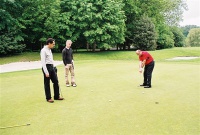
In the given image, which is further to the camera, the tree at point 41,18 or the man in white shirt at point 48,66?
the tree at point 41,18

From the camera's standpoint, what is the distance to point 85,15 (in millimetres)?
32281

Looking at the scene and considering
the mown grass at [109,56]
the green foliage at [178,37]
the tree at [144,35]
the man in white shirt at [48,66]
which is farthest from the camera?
the green foliage at [178,37]

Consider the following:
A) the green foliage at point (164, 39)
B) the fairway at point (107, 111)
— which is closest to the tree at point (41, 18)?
the green foliage at point (164, 39)

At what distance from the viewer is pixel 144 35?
40969 millimetres

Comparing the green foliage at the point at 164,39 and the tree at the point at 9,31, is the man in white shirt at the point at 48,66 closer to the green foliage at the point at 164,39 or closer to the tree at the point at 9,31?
the tree at the point at 9,31

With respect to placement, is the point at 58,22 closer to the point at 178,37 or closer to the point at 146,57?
the point at 146,57

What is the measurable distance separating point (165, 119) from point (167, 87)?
453cm

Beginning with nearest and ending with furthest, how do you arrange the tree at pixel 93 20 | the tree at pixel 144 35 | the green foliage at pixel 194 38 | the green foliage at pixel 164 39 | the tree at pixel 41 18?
the tree at pixel 41 18 → the tree at pixel 93 20 → the tree at pixel 144 35 → the green foliage at pixel 164 39 → the green foliage at pixel 194 38

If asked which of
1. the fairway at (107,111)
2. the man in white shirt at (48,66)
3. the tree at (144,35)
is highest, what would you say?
the tree at (144,35)

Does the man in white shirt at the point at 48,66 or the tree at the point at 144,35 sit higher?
the tree at the point at 144,35

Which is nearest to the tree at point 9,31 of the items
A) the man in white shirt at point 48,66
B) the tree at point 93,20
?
the tree at point 93,20

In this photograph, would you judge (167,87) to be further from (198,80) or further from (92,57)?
(92,57)

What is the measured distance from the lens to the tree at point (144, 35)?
40.9m

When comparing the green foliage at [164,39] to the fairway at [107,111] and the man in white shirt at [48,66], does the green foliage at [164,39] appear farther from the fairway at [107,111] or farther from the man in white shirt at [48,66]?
the man in white shirt at [48,66]
